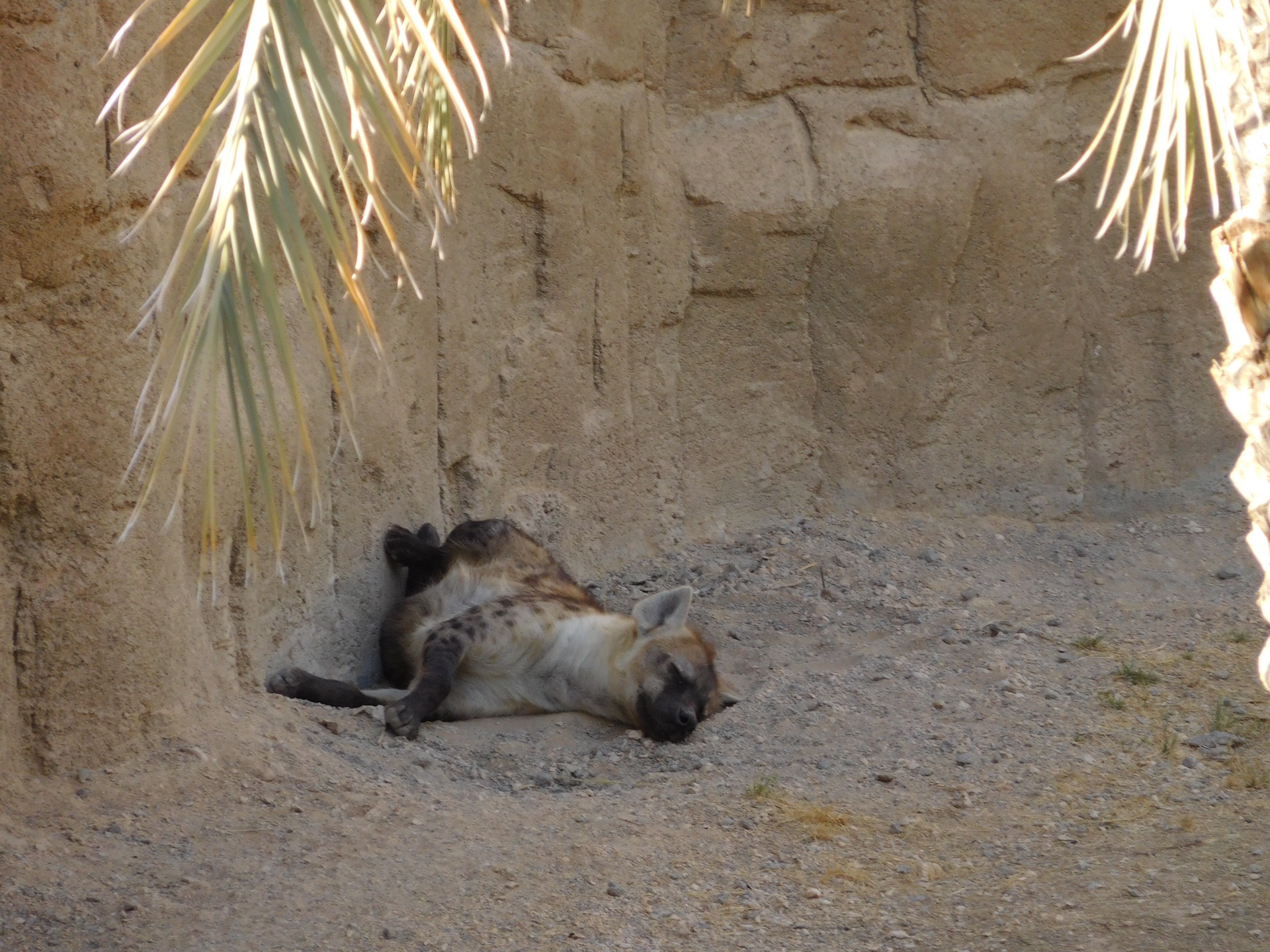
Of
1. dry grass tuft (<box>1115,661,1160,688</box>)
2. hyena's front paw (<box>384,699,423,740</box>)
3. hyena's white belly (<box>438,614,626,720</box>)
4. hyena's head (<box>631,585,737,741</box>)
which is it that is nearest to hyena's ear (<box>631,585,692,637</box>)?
hyena's head (<box>631,585,737,741</box>)

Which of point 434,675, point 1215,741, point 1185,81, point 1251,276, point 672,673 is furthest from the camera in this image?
point 672,673

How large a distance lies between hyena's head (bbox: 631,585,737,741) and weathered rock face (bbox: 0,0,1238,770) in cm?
92

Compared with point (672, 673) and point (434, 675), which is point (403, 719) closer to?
point (434, 675)

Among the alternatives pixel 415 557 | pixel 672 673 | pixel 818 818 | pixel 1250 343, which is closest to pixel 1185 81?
pixel 1250 343

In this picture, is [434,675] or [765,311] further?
[765,311]

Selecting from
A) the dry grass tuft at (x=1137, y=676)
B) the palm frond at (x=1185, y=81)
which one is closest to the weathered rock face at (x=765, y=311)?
the dry grass tuft at (x=1137, y=676)

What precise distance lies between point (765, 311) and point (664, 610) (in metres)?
1.90

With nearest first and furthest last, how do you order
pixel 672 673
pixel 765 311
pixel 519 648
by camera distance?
1. pixel 672 673
2. pixel 519 648
3. pixel 765 311

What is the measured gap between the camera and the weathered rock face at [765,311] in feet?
16.4

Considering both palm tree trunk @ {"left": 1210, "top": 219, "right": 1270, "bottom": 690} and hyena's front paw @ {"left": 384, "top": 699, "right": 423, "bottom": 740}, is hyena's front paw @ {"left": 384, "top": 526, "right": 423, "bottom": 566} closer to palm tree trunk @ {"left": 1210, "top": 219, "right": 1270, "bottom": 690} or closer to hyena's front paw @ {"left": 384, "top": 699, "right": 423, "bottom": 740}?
hyena's front paw @ {"left": 384, "top": 699, "right": 423, "bottom": 740}

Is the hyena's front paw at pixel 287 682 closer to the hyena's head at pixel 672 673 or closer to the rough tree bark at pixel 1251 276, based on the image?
the hyena's head at pixel 672 673

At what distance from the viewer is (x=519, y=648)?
4668 mm

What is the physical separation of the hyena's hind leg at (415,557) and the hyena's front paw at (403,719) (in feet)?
2.62

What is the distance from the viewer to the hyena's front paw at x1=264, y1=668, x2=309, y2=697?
3.99m
